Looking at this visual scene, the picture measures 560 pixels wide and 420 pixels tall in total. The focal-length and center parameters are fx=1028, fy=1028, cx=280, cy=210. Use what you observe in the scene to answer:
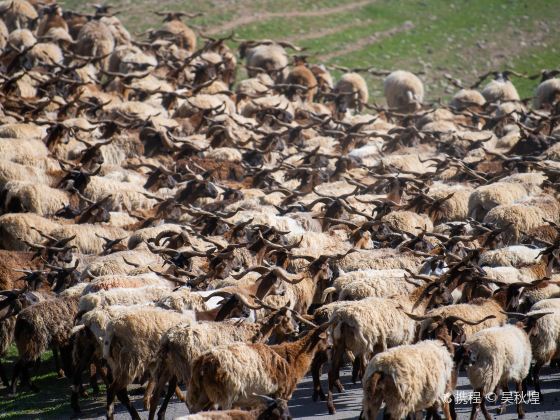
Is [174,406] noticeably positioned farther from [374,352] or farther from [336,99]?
[336,99]

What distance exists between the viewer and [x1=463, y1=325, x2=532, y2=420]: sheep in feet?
36.0

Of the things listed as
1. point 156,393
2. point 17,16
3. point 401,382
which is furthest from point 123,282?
point 17,16

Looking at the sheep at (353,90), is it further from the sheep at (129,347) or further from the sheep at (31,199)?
the sheep at (129,347)

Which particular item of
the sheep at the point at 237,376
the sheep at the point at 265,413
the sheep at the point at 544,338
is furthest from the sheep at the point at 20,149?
the sheep at the point at 265,413

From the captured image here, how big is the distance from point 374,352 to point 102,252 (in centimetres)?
575

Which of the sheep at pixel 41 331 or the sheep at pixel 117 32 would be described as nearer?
the sheep at pixel 41 331

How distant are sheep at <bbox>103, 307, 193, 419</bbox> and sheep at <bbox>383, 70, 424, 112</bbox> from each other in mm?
22732

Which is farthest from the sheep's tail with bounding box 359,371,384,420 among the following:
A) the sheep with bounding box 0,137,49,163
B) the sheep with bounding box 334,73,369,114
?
the sheep with bounding box 334,73,369,114

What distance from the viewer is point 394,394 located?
1003 cm

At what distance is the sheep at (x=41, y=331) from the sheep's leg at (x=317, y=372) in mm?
3013

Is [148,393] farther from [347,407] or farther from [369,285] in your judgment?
[369,285]

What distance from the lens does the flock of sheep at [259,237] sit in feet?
36.3

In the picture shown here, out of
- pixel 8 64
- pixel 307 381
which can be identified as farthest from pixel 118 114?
pixel 307 381

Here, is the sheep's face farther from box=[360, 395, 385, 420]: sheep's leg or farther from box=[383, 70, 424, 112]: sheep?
box=[383, 70, 424, 112]: sheep
